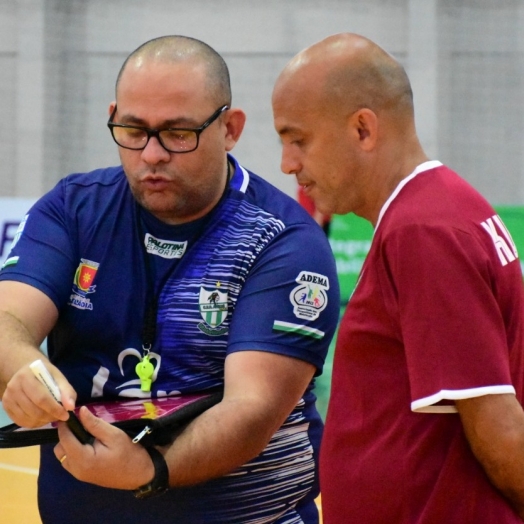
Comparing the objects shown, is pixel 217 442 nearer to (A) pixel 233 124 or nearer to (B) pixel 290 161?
(B) pixel 290 161

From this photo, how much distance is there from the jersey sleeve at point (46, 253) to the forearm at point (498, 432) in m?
1.15

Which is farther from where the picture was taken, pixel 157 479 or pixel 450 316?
pixel 157 479

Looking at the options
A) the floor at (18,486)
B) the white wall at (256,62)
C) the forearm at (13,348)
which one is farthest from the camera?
the white wall at (256,62)

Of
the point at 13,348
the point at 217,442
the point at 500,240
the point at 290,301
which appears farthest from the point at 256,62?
the point at 500,240

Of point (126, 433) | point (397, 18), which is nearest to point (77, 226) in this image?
point (126, 433)

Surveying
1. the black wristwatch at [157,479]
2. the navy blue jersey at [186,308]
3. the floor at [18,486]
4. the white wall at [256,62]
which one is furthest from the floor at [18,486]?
the white wall at [256,62]

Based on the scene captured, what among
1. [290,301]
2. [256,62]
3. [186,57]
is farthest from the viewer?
[256,62]

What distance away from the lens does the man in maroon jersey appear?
59.9 inches

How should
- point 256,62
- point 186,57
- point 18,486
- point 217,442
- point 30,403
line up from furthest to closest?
point 256,62
point 18,486
point 186,57
point 217,442
point 30,403

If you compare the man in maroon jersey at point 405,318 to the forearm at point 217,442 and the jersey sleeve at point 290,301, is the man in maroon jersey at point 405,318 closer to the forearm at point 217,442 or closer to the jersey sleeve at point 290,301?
the forearm at point 217,442

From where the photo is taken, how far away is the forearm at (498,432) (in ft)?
4.97

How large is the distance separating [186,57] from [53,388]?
0.95 meters

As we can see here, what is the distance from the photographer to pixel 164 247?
239cm

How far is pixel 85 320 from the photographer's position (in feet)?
7.72
